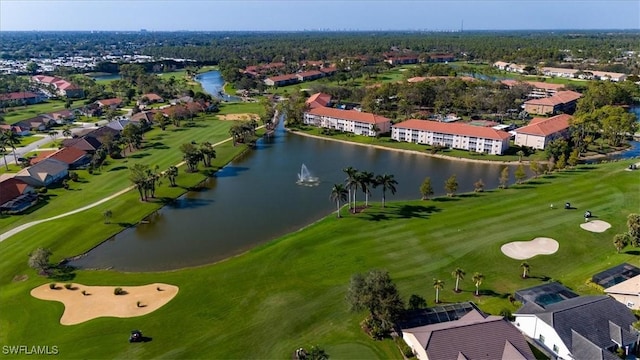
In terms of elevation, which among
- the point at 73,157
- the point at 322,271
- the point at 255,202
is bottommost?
the point at 322,271

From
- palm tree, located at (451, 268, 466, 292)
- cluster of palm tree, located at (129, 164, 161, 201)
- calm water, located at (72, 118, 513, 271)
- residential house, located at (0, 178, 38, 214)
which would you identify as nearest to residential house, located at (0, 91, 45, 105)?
residential house, located at (0, 178, 38, 214)

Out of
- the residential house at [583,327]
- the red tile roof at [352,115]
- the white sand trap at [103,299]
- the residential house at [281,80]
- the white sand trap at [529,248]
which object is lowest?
the white sand trap at [103,299]

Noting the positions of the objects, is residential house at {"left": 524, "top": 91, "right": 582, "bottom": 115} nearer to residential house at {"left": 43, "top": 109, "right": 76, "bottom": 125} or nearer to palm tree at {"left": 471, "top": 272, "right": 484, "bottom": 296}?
palm tree at {"left": 471, "top": 272, "right": 484, "bottom": 296}

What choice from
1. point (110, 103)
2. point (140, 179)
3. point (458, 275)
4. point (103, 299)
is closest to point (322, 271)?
point (458, 275)

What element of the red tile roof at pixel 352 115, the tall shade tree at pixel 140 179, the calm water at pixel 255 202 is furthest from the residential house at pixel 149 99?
the tall shade tree at pixel 140 179

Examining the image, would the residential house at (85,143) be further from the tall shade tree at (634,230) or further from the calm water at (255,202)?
the tall shade tree at (634,230)

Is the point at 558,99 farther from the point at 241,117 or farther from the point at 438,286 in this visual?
the point at 438,286

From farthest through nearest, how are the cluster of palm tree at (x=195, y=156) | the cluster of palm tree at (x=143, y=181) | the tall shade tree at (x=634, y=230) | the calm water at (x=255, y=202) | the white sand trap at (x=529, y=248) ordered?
the cluster of palm tree at (x=195, y=156)
the cluster of palm tree at (x=143, y=181)
the calm water at (x=255, y=202)
the tall shade tree at (x=634, y=230)
the white sand trap at (x=529, y=248)

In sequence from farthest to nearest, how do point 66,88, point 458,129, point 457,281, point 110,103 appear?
1. point 66,88
2. point 110,103
3. point 458,129
4. point 457,281
